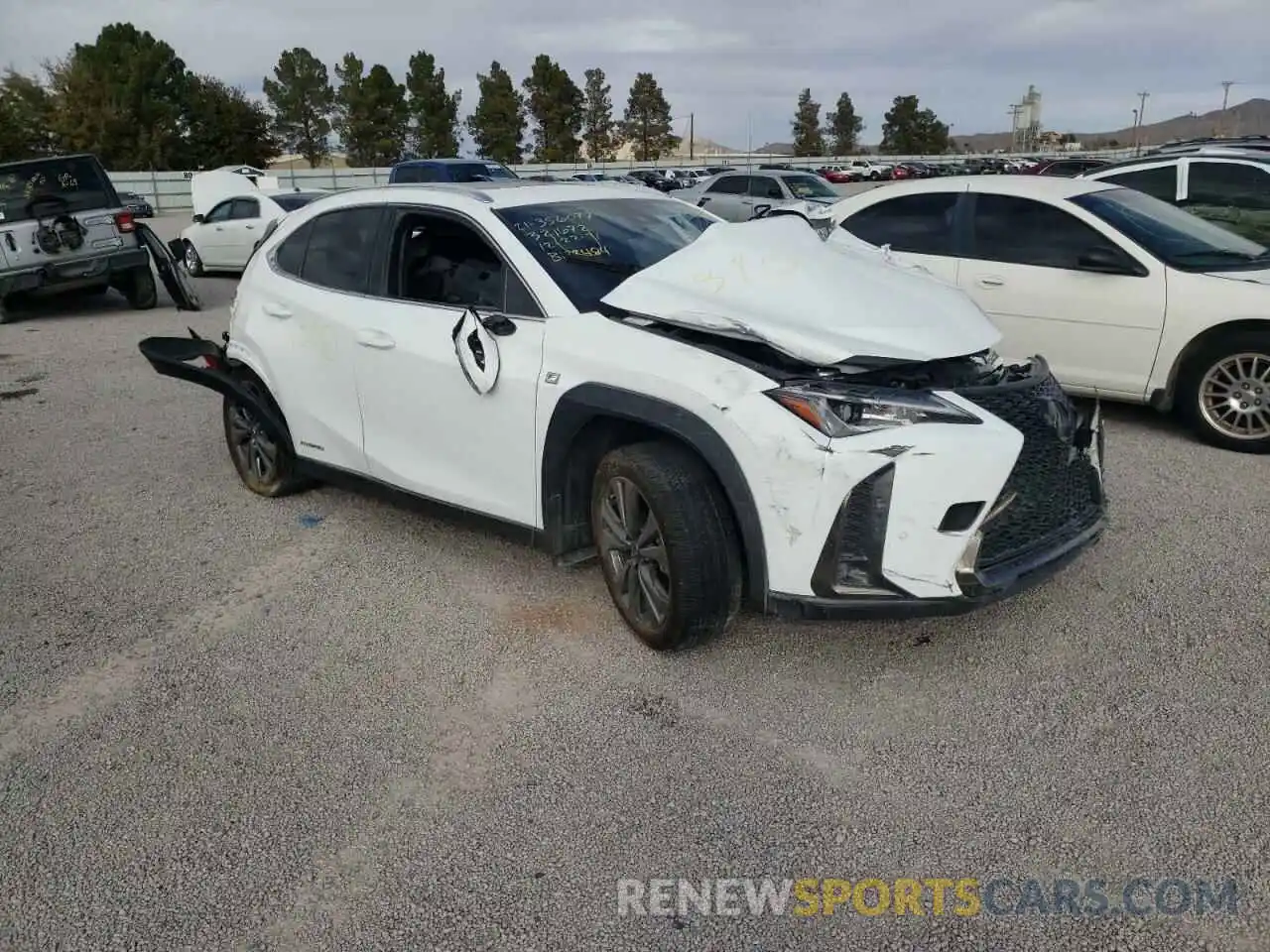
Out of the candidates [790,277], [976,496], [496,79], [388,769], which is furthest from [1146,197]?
[496,79]

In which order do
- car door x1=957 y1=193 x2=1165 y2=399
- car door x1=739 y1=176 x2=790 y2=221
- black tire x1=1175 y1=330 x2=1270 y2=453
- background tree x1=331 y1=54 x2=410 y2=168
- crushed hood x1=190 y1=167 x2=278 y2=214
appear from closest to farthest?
1. black tire x1=1175 y1=330 x2=1270 y2=453
2. car door x1=957 y1=193 x2=1165 y2=399
3. car door x1=739 y1=176 x2=790 y2=221
4. crushed hood x1=190 y1=167 x2=278 y2=214
5. background tree x1=331 y1=54 x2=410 y2=168

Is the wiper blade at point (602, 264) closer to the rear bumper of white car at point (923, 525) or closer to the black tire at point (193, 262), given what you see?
the rear bumper of white car at point (923, 525)

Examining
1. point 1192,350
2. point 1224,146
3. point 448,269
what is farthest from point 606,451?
point 1224,146

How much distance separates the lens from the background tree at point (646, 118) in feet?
314

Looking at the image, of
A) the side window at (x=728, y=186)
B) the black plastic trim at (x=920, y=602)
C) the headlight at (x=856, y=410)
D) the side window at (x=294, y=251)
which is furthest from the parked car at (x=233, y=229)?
the black plastic trim at (x=920, y=602)

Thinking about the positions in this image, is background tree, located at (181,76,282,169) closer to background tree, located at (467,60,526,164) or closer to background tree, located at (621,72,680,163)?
background tree, located at (467,60,526,164)

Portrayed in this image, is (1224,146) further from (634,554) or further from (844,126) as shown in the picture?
(844,126)

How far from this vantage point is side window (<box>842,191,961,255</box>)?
22.6ft

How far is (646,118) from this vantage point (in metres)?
96.1

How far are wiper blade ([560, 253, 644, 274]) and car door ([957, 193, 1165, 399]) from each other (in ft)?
9.34

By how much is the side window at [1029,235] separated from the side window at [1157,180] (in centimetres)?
330

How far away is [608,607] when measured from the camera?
160 inches

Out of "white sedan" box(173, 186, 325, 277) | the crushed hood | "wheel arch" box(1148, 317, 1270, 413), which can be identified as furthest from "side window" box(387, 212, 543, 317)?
the crushed hood

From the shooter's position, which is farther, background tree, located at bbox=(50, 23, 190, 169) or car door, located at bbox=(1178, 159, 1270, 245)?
background tree, located at bbox=(50, 23, 190, 169)
